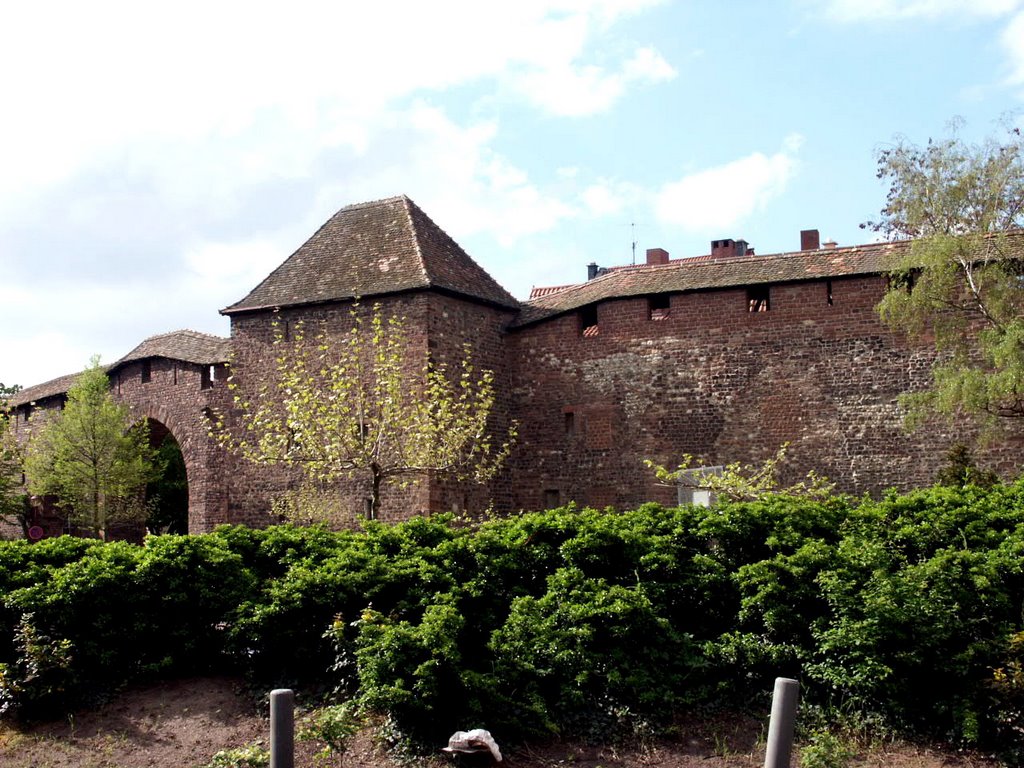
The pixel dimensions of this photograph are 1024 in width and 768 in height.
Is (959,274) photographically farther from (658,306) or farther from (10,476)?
(10,476)

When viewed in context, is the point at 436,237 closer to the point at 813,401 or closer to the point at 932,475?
the point at 813,401

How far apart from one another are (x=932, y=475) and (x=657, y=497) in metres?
5.31

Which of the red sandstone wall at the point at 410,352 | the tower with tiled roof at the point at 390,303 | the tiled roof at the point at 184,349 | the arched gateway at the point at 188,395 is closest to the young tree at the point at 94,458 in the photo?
the arched gateway at the point at 188,395

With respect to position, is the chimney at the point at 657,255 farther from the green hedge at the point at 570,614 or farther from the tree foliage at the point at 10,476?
the green hedge at the point at 570,614

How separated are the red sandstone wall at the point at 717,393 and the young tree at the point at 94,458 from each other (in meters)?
13.0

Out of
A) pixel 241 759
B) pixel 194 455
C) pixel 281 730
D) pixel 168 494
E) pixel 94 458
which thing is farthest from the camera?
pixel 168 494

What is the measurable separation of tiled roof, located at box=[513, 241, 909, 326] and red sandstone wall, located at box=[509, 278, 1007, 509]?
256mm

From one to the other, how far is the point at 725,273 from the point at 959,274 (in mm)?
4625

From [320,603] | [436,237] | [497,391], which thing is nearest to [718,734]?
[320,603]

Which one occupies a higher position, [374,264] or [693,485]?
[374,264]

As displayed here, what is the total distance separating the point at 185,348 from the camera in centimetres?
3061

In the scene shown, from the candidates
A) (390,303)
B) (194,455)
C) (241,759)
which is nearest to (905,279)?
(390,303)

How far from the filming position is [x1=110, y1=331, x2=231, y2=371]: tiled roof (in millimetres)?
29703

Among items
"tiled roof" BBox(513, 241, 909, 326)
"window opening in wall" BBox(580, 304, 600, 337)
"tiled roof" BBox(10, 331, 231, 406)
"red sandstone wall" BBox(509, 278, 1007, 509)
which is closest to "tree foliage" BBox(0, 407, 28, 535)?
"tiled roof" BBox(10, 331, 231, 406)
